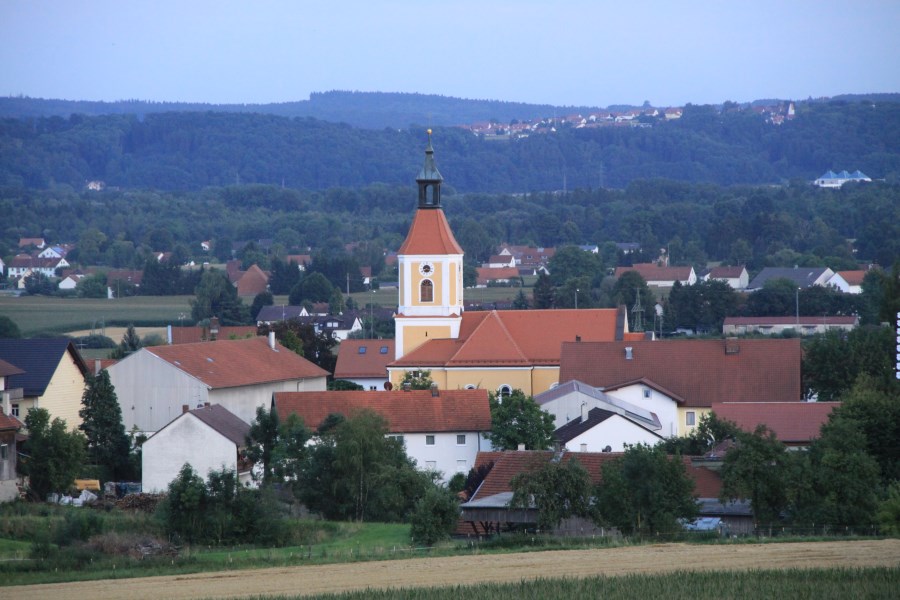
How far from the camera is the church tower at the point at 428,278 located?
5978 centimetres

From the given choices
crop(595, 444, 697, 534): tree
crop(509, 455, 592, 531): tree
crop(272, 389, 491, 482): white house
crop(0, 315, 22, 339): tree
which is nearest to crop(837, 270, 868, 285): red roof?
crop(0, 315, 22, 339): tree

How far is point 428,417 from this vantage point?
47.1 m

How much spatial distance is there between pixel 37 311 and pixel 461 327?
59.8 metres

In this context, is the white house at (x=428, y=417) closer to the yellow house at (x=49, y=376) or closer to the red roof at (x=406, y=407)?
the red roof at (x=406, y=407)

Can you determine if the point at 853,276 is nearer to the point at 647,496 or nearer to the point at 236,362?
the point at 236,362

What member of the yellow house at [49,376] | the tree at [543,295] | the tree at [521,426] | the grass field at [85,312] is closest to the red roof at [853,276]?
→ the tree at [543,295]

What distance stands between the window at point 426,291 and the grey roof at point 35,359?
47.7 feet

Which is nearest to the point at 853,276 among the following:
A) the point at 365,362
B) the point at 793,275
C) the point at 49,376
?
the point at 793,275

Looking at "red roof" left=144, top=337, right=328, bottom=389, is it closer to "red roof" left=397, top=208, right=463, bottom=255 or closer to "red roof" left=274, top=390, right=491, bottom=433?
"red roof" left=274, top=390, right=491, bottom=433

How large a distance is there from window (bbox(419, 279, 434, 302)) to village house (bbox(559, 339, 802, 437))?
6097 mm

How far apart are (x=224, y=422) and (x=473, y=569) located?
1660cm

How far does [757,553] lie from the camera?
30.3m

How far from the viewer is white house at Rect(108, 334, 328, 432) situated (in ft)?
164

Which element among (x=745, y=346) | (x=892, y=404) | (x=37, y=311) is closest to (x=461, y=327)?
(x=745, y=346)
